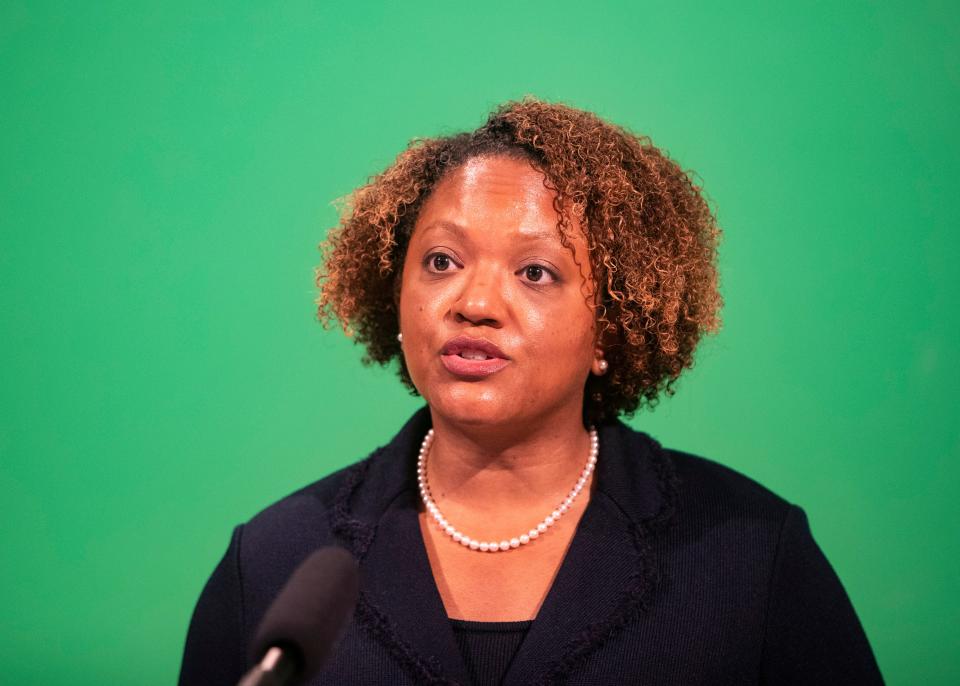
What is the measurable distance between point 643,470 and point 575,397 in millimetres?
137

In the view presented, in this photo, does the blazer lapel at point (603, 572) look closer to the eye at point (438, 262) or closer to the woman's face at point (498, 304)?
the woman's face at point (498, 304)

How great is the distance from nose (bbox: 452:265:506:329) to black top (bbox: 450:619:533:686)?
366 millimetres

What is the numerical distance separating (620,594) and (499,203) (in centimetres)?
49

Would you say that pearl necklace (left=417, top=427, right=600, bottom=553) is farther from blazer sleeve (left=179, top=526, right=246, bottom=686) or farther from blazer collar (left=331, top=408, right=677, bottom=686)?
blazer sleeve (left=179, top=526, right=246, bottom=686)

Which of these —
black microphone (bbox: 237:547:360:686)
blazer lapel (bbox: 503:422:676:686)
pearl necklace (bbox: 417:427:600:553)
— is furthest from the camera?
pearl necklace (bbox: 417:427:600:553)

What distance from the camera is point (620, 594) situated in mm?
1298

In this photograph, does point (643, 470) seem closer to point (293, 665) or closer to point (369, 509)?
point (369, 509)

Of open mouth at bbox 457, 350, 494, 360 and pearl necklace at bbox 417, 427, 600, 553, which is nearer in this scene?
open mouth at bbox 457, 350, 494, 360

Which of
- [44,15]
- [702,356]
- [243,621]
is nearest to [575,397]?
[243,621]

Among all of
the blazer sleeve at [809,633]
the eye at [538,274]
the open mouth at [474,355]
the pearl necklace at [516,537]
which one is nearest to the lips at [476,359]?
the open mouth at [474,355]

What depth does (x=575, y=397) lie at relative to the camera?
4.64 feet

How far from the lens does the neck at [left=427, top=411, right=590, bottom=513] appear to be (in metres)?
1.39

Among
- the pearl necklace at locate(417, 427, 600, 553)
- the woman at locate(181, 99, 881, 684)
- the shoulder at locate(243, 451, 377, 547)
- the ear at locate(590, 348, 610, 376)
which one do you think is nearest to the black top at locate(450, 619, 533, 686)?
the woman at locate(181, 99, 881, 684)

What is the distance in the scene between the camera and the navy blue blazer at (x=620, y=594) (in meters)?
1.27
